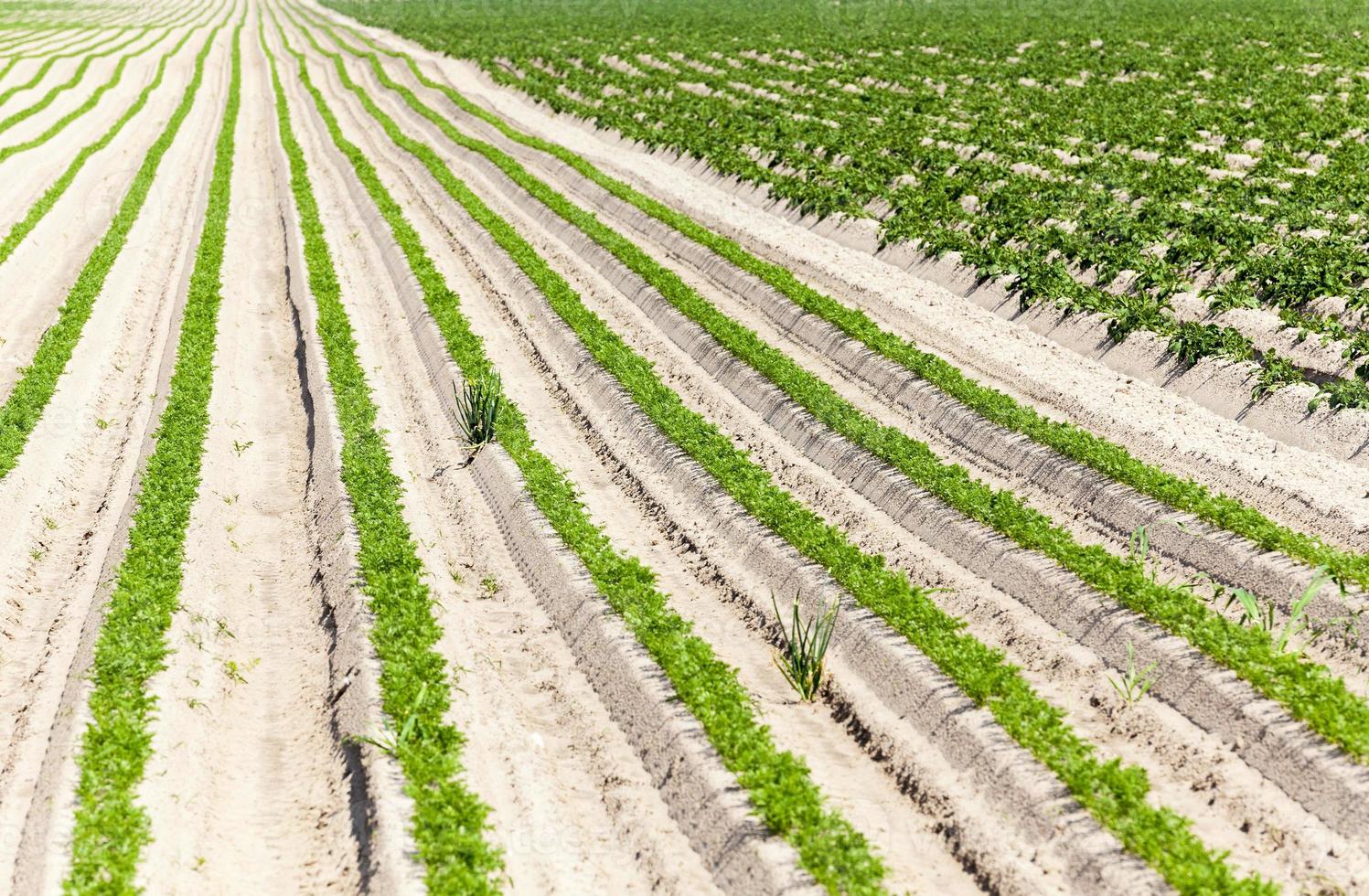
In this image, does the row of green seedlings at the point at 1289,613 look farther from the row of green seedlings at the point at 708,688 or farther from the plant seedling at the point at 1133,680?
the row of green seedlings at the point at 708,688

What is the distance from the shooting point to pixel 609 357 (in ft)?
50.3

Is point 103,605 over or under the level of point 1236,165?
Result: under

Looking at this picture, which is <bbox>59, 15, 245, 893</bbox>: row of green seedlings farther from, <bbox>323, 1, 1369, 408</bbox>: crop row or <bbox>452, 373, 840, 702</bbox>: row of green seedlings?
<bbox>323, 1, 1369, 408</bbox>: crop row

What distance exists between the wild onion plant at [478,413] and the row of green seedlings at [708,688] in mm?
71

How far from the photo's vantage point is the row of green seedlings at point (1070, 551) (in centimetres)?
782

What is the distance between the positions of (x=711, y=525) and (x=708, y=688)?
3073 mm

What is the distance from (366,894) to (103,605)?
4.67 metres

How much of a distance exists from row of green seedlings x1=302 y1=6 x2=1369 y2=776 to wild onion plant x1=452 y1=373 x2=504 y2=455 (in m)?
3.78

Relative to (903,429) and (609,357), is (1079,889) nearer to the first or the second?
(903,429)

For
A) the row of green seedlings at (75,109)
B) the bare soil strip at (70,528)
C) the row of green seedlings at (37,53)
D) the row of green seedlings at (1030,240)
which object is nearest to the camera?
the bare soil strip at (70,528)

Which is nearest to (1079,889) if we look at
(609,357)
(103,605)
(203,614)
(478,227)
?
(203,614)

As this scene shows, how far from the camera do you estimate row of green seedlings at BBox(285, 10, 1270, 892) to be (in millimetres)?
6812

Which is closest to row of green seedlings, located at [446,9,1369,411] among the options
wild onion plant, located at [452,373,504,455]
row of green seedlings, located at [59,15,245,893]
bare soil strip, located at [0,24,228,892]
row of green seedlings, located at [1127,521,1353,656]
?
row of green seedlings, located at [1127,521,1353,656]

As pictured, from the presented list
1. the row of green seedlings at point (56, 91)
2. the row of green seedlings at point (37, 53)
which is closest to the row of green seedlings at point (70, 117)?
the row of green seedlings at point (56, 91)
